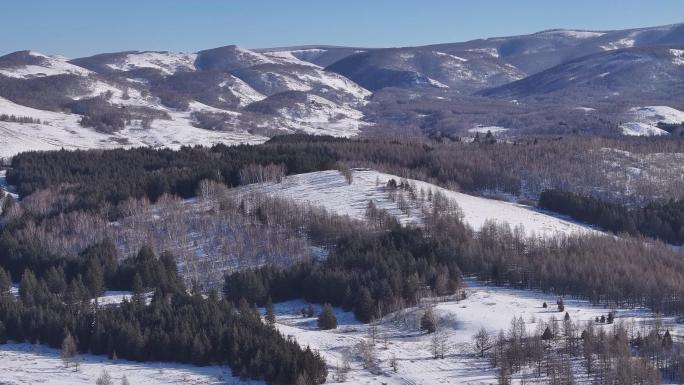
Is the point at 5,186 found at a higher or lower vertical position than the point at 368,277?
higher

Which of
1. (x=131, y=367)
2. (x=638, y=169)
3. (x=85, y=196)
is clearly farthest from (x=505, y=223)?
(x=638, y=169)

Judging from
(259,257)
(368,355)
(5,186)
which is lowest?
(368,355)

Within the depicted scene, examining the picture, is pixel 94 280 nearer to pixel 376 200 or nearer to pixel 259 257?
pixel 259 257

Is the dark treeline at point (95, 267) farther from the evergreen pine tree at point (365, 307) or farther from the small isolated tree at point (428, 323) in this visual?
the small isolated tree at point (428, 323)

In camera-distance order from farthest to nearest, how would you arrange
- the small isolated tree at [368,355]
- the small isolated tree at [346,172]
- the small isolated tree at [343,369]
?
the small isolated tree at [346,172]
the small isolated tree at [368,355]
the small isolated tree at [343,369]

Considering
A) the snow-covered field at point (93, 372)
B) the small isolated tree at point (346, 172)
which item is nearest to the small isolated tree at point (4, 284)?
the snow-covered field at point (93, 372)

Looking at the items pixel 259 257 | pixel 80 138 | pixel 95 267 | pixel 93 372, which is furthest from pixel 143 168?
pixel 93 372
